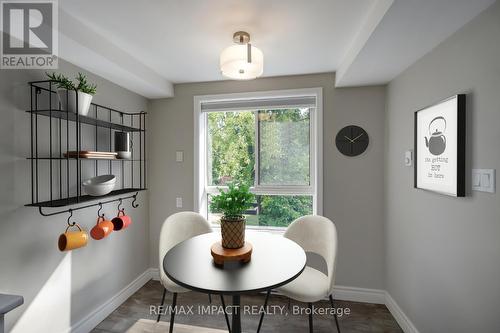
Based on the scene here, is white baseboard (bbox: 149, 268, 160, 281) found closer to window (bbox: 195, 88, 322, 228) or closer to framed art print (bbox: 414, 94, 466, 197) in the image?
window (bbox: 195, 88, 322, 228)

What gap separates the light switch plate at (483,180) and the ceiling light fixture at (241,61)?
1366 millimetres

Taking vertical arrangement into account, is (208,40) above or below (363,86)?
above

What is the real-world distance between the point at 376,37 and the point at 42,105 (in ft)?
7.41

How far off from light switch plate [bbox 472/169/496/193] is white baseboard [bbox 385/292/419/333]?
131 centimetres

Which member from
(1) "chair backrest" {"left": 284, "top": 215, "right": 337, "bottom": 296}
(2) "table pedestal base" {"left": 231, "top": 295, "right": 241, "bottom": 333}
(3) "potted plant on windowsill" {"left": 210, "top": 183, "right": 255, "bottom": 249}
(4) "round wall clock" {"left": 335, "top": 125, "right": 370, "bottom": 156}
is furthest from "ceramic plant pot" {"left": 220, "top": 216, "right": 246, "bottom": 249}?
(4) "round wall clock" {"left": 335, "top": 125, "right": 370, "bottom": 156}

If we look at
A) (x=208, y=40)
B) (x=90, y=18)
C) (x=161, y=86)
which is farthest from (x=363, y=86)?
(x=90, y=18)

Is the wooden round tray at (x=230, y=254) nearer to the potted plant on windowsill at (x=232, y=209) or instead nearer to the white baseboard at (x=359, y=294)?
the potted plant on windowsill at (x=232, y=209)

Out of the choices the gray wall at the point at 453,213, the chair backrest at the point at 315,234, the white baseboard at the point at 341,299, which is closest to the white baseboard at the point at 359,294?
the white baseboard at the point at 341,299

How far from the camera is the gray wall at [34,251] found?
1.47 meters

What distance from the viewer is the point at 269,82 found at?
8.66ft

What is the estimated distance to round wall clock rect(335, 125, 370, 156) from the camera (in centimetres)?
247

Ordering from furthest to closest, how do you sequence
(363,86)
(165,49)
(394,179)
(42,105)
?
(363,86)
(394,179)
(165,49)
(42,105)

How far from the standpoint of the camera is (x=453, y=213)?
1.48 meters

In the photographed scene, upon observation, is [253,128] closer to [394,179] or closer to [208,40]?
[208,40]
